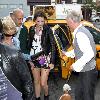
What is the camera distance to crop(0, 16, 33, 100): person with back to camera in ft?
9.87

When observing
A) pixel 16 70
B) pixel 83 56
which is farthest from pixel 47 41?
pixel 16 70

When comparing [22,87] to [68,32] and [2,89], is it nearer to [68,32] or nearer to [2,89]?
[2,89]

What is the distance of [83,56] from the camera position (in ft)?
16.0

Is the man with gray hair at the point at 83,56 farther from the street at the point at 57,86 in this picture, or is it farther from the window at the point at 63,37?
the window at the point at 63,37

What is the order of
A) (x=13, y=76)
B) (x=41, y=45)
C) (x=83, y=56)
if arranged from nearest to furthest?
(x=13, y=76)
(x=83, y=56)
(x=41, y=45)

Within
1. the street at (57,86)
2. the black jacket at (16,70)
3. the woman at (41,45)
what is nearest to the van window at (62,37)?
the street at (57,86)

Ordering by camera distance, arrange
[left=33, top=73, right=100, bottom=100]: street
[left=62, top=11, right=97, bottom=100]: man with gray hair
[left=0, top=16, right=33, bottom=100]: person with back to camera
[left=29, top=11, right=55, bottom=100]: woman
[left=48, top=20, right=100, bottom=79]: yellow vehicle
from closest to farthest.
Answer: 1. [left=0, top=16, right=33, bottom=100]: person with back to camera
2. [left=62, top=11, right=97, bottom=100]: man with gray hair
3. [left=29, top=11, right=55, bottom=100]: woman
4. [left=33, top=73, right=100, bottom=100]: street
5. [left=48, top=20, right=100, bottom=79]: yellow vehicle

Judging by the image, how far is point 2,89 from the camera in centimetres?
297

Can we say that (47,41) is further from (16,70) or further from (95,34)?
(95,34)

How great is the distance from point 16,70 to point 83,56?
1809 millimetres

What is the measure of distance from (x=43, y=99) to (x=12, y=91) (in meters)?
4.28

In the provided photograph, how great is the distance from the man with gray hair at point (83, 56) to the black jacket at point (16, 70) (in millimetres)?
1625

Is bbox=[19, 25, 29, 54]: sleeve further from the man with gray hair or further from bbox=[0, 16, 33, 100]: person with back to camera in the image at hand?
bbox=[0, 16, 33, 100]: person with back to camera

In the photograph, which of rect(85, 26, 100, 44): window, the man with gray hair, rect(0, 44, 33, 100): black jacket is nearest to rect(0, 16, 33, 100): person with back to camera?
rect(0, 44, 33, 100): black jacket
